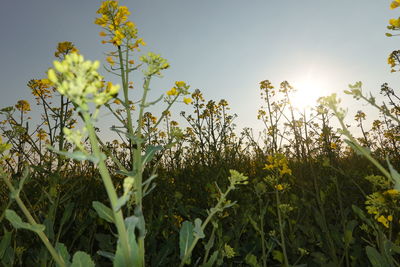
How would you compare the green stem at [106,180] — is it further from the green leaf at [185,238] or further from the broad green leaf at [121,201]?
the green leaf at [185,238]

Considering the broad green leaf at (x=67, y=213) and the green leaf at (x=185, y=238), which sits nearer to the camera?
the green leaf at (x=185, y=238)

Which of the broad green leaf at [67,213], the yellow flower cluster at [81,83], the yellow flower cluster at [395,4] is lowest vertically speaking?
the broad green leaf at [67,213]

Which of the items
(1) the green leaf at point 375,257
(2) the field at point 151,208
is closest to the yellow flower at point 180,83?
(2) the field at point 151,208

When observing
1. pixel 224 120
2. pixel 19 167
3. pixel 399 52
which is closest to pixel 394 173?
pixel 399 52

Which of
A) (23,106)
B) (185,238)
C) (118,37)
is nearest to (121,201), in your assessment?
(185,238)

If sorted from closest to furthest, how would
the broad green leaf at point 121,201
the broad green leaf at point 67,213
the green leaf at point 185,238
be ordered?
the broad green leaf at point 121,201 < the green leaf at point 185,238 < the broad green leaf at point 67,213

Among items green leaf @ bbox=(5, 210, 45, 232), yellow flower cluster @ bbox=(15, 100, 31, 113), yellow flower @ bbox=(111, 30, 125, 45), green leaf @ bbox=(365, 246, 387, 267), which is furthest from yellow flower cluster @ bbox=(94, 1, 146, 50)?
yellow flower cluster @ bbox=(15, 100, 31, 113)

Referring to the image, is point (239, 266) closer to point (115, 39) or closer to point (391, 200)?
point (391, 200)

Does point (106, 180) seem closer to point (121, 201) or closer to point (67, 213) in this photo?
point (121, 201)

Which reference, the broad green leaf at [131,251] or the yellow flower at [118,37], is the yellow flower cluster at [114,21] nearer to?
the yellow flower at [118,37]

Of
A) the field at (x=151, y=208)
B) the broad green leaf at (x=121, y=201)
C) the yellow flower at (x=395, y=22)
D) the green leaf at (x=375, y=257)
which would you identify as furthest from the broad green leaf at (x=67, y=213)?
the yellow flower at (x=395, y=22)

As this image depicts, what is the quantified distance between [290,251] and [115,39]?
2259 mm

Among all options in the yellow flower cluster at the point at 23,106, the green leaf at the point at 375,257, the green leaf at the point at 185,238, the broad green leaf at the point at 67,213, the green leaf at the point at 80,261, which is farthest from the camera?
the yellow flower cluster at the point at 23,106

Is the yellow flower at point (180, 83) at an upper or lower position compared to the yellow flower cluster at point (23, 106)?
lower
